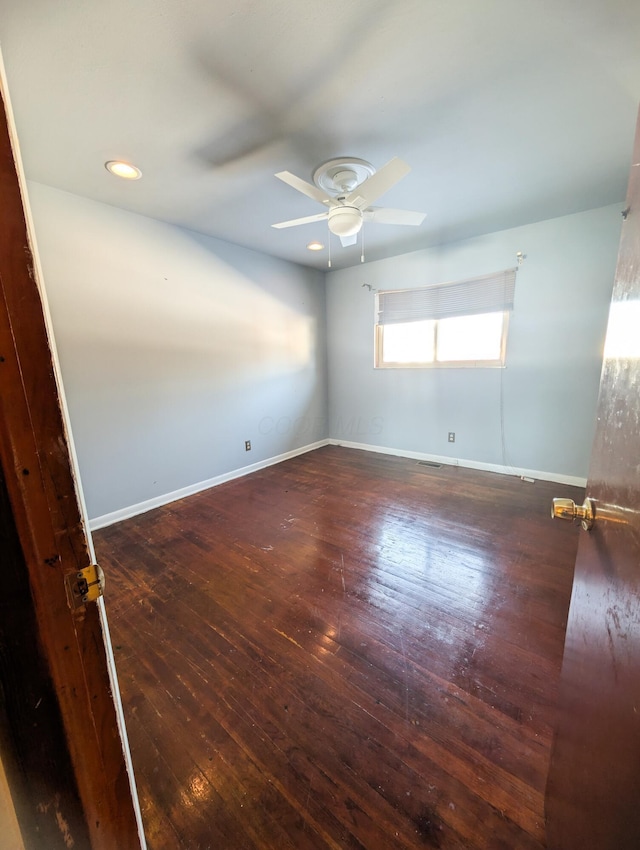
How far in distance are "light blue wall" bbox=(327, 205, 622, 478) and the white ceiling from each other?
68cm

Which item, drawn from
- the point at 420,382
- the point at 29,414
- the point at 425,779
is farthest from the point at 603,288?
the point at 29,414

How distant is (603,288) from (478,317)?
1.02 meters

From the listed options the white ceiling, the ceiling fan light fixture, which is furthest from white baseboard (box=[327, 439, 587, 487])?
the ceiling fan light fixture

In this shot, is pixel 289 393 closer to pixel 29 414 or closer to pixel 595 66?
pixel 595 66

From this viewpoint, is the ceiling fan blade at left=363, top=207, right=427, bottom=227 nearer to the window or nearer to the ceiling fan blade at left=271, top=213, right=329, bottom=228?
the ceiling fan blade at left=271, top=213, right=329, bottom=228

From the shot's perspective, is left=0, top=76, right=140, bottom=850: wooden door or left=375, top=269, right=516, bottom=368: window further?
left=375, top=269, right=516, bottom=368: window

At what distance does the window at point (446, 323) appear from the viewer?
3.37 m

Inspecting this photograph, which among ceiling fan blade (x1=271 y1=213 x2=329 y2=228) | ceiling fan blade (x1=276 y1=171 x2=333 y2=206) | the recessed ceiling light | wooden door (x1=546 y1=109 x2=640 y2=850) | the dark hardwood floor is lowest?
the dark hardwood floor

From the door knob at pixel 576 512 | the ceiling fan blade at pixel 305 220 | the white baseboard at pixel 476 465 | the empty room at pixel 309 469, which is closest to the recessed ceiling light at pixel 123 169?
the empty room at pixel 309 469

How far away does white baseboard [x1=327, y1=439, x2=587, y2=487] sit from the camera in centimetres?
320

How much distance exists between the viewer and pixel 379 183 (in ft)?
5.63

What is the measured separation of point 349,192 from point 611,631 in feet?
7.46

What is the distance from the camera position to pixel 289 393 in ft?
13.8

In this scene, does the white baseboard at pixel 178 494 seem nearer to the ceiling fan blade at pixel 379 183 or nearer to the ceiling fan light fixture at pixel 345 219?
the ceiling fan light fixture at pixel 345 219
